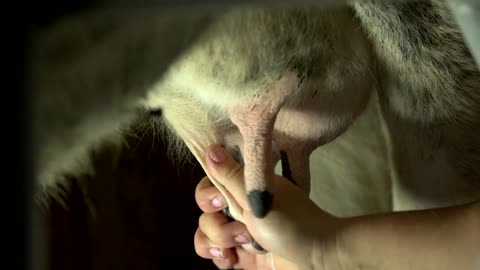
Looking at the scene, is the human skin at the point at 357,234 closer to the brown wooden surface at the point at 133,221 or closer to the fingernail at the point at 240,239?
the fingernail at the point at 240,239

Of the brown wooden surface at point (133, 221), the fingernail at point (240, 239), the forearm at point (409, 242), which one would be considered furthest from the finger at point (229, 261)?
the brown wooden surface at point (133, 221)

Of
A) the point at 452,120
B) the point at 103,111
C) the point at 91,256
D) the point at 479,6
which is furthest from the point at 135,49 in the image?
the point at 91,256

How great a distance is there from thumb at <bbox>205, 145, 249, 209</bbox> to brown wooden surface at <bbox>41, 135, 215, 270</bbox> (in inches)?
22.8

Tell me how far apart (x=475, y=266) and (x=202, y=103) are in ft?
0.71

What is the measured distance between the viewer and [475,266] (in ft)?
1.65

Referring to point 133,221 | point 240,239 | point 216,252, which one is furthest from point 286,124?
point 133,221

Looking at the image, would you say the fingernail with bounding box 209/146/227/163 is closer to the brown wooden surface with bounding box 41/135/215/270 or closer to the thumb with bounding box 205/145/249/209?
the thumb with bounding box 205/145/249/209

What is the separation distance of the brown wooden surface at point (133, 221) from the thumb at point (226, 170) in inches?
22.8

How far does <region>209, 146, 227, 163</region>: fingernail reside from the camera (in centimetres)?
56

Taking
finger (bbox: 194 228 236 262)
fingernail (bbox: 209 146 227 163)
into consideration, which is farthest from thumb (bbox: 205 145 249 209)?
finger (bbox: 194 228 236 262)

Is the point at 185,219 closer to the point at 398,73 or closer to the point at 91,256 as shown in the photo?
the point at 91,256

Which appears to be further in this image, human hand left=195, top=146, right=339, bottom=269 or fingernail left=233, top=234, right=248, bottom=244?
fingernail left=233, top=234, right=248, bottom=244

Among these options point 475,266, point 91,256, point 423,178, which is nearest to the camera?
point 475,266

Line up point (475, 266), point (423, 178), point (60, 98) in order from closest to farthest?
point (60, 98) < point (475, 266) < point (423, 178)
